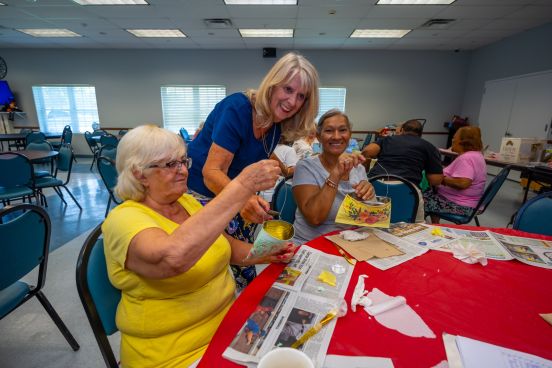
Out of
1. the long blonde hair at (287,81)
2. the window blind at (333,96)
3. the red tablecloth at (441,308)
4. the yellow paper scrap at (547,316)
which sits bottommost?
the red tablecloth at (441,308)

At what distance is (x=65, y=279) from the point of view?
2.27 meters

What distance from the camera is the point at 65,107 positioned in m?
8.63

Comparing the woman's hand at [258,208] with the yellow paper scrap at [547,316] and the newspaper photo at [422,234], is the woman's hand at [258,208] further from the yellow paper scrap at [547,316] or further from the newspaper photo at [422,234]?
the yellow paper scrap at [547,316]

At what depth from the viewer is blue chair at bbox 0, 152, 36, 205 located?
3.00 metres

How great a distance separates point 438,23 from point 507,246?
6.15 meters

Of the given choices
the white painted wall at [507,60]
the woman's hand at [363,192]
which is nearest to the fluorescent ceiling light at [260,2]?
the woman's hand at [363,192]

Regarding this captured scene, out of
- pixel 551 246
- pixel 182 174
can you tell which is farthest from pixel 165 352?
pixel 551 246

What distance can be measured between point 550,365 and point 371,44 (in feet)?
26.8

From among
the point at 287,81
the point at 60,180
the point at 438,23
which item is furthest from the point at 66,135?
the point at 438,23

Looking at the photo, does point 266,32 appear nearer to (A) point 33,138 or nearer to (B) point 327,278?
(A) point 33,138

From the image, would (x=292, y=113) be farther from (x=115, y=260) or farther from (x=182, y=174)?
→ (x=115, y=260)

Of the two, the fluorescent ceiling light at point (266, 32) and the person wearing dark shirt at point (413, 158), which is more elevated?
the fluorescent ceiling light at point (266, 32)

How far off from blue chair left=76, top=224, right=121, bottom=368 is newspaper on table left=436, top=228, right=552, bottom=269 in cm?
129

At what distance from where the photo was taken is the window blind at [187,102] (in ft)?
27.8
